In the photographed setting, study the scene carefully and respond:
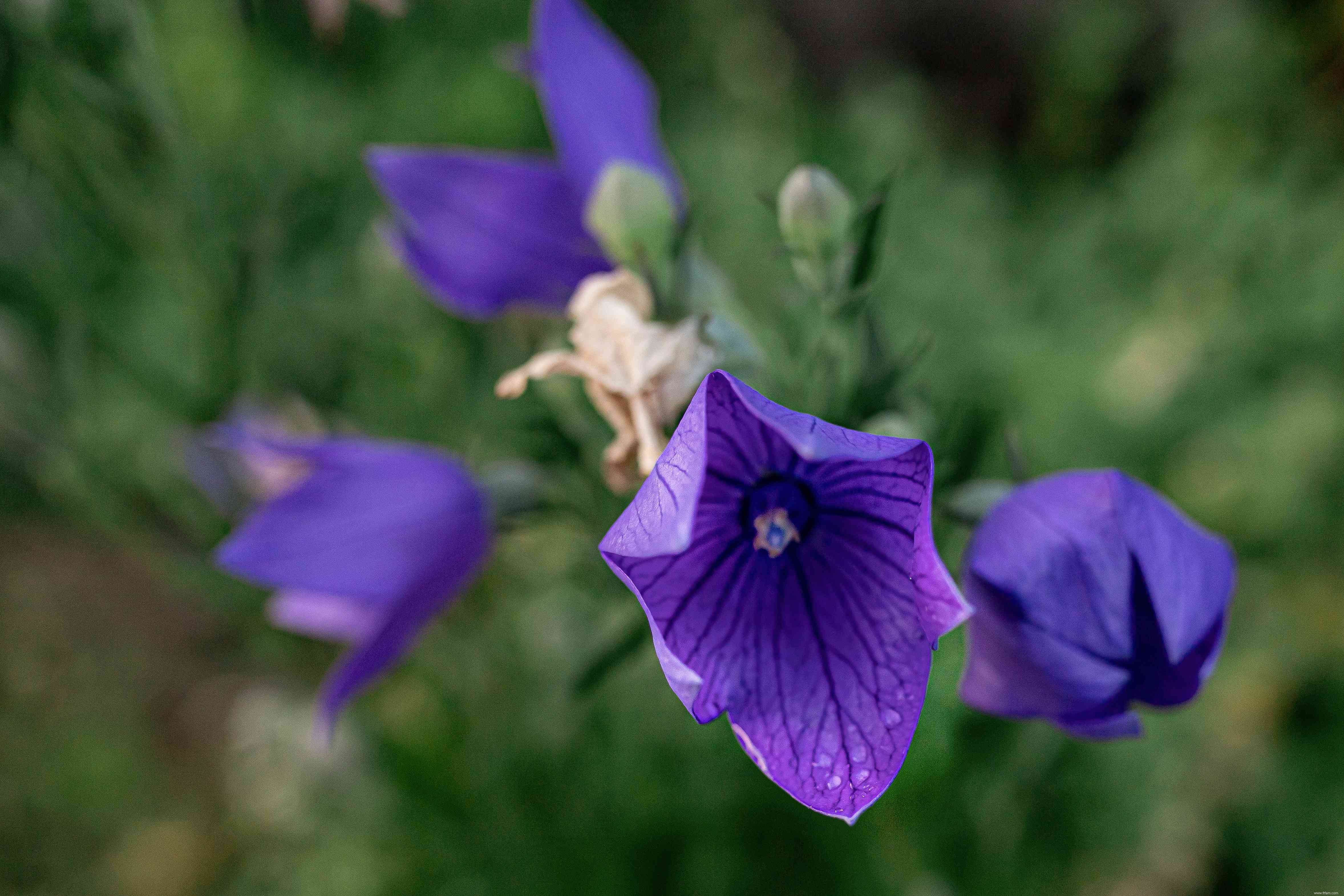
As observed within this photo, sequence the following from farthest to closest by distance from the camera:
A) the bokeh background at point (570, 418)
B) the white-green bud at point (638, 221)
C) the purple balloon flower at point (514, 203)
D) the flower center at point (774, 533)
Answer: the bokeh background at point (570, 418), the purple balloon flower at point (514, 203), the white-green bud at point (638, 221), the flower center at point (774, 533)

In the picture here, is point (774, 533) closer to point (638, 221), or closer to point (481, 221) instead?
point (638, 221)

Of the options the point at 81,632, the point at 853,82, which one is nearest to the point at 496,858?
the point at 81,632

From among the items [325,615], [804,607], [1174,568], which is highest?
[1174,568]

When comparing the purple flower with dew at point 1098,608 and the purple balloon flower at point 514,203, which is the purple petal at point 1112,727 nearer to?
the purple flower with dew at point 1098,608

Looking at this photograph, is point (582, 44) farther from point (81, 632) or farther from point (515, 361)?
point (81, 632)

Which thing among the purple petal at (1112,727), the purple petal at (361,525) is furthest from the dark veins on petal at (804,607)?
the purple petal at (361,525)

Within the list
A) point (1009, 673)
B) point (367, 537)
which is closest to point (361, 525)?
point (367, 537)

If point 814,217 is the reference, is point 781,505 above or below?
below
